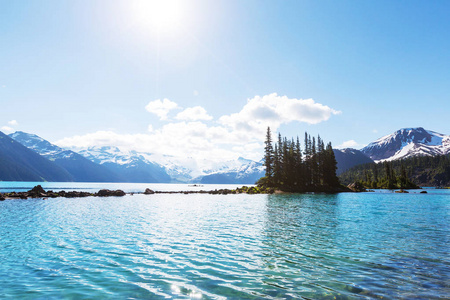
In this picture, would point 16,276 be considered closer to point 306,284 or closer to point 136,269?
point 136,269

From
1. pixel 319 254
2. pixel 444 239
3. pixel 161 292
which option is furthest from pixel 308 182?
pixel 161 292

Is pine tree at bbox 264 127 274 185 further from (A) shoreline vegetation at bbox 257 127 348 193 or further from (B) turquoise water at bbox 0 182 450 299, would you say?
(B) turquoise water at bbox 0 182 450 299

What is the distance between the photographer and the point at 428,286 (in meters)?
10.1

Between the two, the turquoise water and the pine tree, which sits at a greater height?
the pine tree

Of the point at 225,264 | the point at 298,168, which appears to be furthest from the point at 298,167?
the point at 225,264

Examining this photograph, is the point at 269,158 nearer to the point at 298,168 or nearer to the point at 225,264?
the point at 298,168

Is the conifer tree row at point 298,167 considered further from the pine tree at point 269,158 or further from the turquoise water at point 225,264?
the turquoise water at point 225,264

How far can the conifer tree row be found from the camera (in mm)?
110312

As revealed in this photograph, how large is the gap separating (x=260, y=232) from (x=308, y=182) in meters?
105

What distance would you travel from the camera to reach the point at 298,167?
116m

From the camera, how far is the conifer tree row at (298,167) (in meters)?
110

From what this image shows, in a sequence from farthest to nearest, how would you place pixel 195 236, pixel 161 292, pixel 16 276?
pixel 195 236
pixel 16 276
pixel 161 292

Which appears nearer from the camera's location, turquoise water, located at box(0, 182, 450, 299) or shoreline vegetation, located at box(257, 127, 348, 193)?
turquoise water, located at box(0, 182, 450, 299)

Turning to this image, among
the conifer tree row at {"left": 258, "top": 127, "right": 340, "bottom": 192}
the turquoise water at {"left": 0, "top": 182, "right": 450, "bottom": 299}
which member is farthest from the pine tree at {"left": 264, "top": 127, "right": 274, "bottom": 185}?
the turquoise water at {"left": 0, "top": 182, "right": 450, "bottom": 299}
